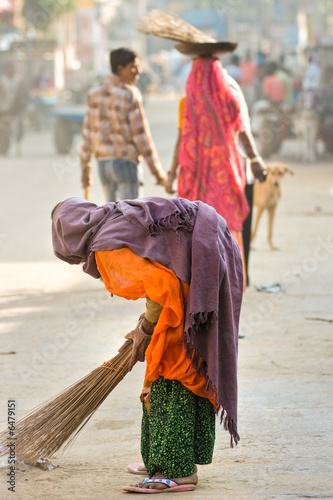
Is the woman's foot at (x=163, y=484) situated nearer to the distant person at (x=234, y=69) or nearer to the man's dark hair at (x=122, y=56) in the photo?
the man's dark hair at (x=122, y=56)

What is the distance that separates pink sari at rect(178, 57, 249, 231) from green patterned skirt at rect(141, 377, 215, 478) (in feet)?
8.07

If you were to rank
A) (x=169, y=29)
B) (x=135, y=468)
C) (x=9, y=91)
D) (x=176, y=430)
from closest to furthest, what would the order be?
(x=176, y=430) < (x=135, y=468) < (x=169, y=29) < (x=9, y=91)

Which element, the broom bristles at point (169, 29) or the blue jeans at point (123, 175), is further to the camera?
the blue jeans at point (123, 175)

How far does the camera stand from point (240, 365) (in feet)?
15.9

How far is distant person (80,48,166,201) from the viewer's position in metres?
6.43

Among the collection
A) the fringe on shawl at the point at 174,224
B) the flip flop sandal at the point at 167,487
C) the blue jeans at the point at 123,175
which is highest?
the fringe on shawl at the point at 174,224

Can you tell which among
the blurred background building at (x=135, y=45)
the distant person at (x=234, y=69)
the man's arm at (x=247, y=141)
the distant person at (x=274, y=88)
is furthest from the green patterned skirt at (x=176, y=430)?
the distant person at (x=274, y=88)

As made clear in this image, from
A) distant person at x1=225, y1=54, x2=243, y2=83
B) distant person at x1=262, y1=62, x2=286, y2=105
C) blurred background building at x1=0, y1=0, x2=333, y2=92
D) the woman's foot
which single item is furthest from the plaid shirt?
distant person at x1=262, y1=62, x2=286, y2=105

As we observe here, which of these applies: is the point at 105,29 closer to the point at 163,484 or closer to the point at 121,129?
the point at 121,129

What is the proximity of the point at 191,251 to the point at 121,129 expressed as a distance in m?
3.58

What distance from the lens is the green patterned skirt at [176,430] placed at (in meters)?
3.13

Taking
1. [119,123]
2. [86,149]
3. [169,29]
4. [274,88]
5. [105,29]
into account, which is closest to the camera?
[169,29]

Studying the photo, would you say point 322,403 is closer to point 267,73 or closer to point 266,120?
point 266,120

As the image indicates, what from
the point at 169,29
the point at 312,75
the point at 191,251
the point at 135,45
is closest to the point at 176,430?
the point at 191,251
